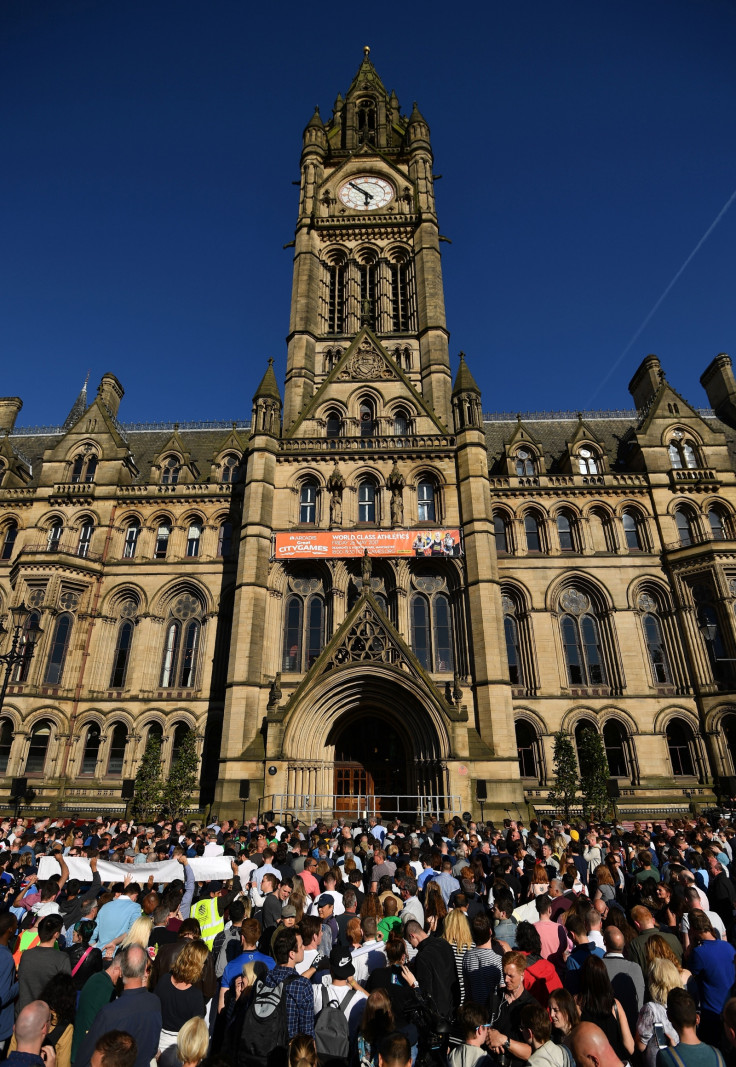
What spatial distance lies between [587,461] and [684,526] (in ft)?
19.7

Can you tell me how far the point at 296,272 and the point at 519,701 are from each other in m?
28.8

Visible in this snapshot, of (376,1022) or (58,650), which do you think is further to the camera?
(58,650)

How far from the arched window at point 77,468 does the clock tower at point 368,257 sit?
11.7 m

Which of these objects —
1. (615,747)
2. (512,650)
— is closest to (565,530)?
(512,650)

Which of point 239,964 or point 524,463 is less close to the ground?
point 524,463

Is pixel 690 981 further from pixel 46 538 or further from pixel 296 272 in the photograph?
pixel 296 272

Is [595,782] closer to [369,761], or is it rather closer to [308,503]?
[369,761]

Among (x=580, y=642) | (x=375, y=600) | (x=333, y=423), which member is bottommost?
(x=580, y=642)

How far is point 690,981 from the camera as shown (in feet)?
16.9

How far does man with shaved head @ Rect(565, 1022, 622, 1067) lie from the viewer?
3.59 m

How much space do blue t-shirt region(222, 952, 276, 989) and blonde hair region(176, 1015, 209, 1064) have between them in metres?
1.24

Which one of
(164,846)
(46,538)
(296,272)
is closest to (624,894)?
(164,846)

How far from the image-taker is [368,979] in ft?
16.7

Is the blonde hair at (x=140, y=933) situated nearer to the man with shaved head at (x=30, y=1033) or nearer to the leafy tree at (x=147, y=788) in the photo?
the man with shaved head at (x=30, y=1033)
